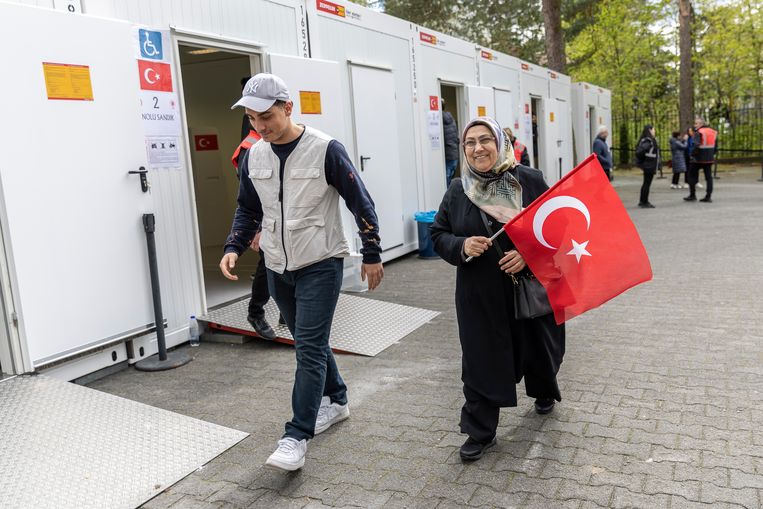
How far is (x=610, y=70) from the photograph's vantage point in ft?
101

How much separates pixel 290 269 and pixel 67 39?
2.60m

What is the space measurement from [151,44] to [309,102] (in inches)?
81.6

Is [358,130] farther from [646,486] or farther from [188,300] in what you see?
[646,486]

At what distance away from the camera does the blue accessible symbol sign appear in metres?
5.42

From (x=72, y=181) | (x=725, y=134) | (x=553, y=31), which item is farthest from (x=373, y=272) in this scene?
(x=725, y=134)

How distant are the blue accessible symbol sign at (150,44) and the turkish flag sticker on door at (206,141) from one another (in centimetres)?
533

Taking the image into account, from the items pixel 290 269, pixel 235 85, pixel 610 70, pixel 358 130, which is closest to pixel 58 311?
pixel 290 269

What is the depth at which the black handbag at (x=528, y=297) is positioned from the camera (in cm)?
342

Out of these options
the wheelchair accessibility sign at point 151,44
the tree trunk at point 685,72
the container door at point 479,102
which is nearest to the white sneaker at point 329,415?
the wheelchair accessibility sign at point 151,44

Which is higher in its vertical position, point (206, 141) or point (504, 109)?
point (504, 109)

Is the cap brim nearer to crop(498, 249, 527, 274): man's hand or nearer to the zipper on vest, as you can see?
the zipper on vest

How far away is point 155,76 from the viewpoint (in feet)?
18.3

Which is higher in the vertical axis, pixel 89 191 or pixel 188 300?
pixel 89 191

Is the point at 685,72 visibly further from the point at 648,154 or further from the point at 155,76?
the point at 155,76
